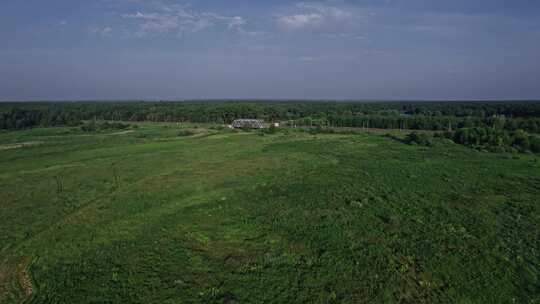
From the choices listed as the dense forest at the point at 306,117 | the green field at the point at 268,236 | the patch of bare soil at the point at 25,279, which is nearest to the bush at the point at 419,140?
the dense forest at the point at 306,117

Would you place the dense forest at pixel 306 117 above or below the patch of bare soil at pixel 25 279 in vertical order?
above

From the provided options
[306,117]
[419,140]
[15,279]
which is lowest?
[15,279]

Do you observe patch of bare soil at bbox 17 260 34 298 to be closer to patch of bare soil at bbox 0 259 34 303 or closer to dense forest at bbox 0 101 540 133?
patch of bare soil at bbox 0 259 34 303

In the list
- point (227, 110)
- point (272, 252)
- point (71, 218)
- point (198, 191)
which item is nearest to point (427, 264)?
point (272, 252)

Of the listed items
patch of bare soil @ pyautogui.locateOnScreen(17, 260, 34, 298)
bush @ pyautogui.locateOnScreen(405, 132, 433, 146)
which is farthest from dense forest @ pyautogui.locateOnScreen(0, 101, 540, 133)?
patch of bare soil @ pyautogui.locateOnScreen(17, 260, 34, 298)

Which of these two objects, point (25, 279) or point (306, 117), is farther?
point (306, 117)

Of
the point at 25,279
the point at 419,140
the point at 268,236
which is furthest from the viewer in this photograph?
the point at 419,140

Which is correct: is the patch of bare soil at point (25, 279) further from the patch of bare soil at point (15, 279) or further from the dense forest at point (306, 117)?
the dense forest at point (306, 117)

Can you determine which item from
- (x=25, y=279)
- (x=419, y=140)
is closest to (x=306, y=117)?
(x=419, y=140)

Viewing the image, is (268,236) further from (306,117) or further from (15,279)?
(306,117)
